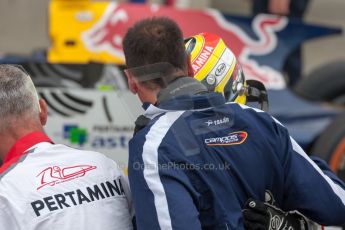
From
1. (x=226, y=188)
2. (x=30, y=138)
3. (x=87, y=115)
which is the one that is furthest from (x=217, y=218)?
(x=87, y=115)

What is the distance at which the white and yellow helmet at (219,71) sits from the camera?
2975 millimetres

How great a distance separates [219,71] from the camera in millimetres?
2994

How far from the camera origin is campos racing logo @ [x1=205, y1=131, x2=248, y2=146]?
7.85 ft

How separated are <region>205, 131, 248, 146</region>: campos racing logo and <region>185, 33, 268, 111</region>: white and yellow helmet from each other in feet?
1.74

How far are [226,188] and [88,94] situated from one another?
2699 mm

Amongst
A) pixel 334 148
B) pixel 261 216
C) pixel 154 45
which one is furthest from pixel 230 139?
pixel 334 148

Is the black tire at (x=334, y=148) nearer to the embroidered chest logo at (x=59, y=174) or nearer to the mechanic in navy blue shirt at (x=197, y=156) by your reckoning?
the mechanic in navy blue shirt at (x=197, y=156)

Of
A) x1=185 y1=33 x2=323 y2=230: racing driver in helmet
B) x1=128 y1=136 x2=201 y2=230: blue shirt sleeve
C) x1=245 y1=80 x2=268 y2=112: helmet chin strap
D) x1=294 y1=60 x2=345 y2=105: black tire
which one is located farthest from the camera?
x1=294 y1=60 x2=345 y2=105: black tire

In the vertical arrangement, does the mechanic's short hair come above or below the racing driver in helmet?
above

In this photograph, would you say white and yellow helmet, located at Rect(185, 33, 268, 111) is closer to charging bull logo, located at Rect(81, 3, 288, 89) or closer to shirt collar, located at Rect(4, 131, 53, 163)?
shirt collar, located at Rect(4, 131, 53, 163)

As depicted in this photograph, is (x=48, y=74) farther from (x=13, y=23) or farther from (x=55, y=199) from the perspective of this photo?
(x=13, y=23)

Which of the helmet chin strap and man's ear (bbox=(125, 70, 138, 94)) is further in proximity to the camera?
the helmet chin strap

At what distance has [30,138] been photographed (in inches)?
101

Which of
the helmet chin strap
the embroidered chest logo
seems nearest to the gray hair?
the embroidered chest logo
